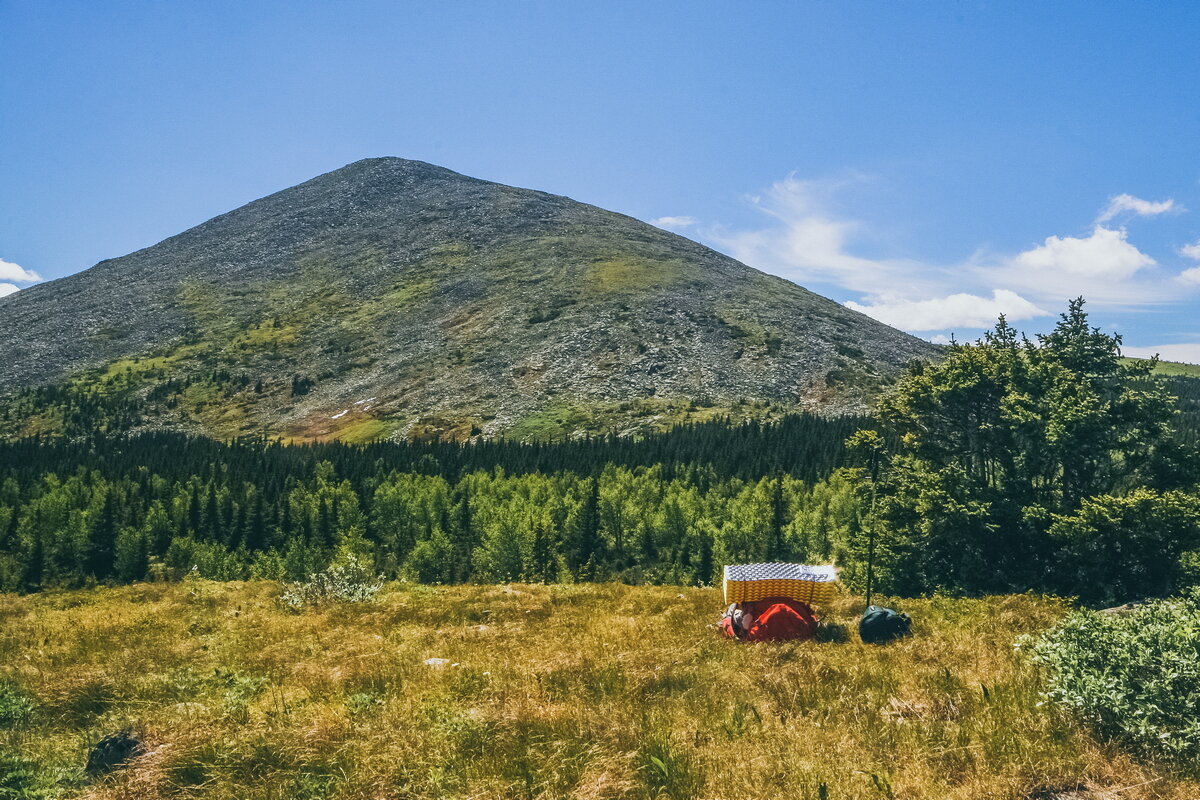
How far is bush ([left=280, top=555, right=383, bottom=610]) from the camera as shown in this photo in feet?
92.1

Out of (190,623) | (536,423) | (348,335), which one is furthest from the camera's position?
(348,335)

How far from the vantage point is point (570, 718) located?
10.3 m

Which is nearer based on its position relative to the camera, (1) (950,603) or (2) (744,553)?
(1) (950,603)

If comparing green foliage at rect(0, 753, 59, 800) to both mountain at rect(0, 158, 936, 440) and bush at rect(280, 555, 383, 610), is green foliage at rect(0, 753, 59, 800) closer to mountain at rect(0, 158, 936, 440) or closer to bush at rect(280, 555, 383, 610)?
bush at rect(280, 555, 383, 610)

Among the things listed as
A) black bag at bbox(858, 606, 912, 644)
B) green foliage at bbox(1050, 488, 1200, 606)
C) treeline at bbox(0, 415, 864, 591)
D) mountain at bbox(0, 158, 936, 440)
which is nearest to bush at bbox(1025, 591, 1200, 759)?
black bag at bbox(858, 606, 912, 644)

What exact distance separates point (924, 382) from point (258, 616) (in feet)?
109

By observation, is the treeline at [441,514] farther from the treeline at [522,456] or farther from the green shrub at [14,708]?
the green shrub at [14,708]

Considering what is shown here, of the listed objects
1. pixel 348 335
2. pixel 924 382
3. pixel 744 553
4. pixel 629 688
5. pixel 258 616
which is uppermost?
pixel 348 335

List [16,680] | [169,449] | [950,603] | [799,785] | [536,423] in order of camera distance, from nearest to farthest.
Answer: [799,785] → [16,680] → [950,603] → [169,449] → [536,423]

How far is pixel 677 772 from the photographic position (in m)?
8.52

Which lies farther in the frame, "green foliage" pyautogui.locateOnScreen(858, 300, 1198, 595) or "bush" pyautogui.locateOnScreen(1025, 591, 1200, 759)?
"green foliage" pyautogui.locateOnScreen(858, 300, 1198, 595)

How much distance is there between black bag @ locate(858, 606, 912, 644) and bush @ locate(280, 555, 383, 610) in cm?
2134

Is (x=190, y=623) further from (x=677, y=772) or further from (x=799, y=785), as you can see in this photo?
(x=799, y=785)

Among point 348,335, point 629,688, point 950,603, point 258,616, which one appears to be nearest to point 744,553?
point 950,603
